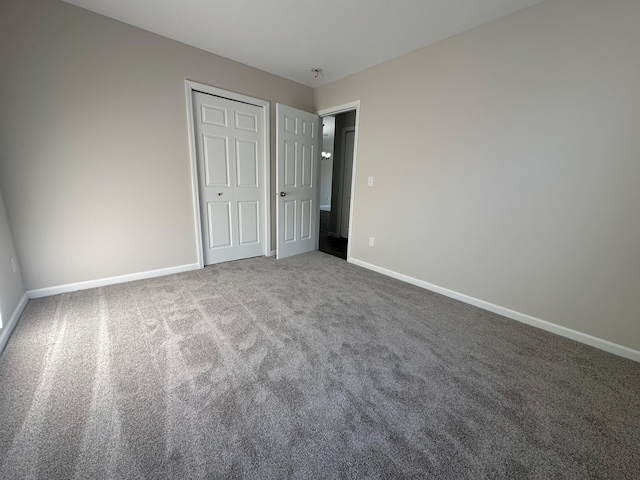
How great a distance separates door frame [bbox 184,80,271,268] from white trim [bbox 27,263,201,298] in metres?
0.23

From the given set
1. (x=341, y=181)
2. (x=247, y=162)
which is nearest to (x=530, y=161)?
(x=247, y=162)

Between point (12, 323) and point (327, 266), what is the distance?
2906 millimetres

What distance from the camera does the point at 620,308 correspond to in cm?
184

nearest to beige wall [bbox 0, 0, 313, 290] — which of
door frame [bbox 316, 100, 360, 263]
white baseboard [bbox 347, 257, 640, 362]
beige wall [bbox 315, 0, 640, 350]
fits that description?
door frame [bbox 316, 100, 360, 263]

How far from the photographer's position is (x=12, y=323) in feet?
6.23

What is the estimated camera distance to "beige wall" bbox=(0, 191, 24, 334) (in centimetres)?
184

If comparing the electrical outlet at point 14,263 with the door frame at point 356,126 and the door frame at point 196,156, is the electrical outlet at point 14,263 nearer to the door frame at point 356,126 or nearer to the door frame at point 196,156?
the door frame at point 196,156

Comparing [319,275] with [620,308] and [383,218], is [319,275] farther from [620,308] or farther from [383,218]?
[620,308]

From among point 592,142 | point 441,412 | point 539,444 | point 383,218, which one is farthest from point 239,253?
point 592,142

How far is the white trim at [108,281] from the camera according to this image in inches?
94.3

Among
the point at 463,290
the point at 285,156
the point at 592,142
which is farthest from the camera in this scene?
the point at 285,156

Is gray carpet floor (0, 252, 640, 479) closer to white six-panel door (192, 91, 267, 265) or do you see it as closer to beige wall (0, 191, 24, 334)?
beige wall (0, 191, 24, 334)

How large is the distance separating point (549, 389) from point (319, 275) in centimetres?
221

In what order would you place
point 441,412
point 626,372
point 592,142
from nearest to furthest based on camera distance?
point 441,412
point 626,372
point 592,142
